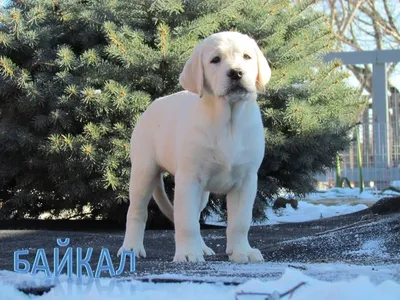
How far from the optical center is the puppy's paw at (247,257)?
3.54 meters

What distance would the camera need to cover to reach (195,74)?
365cm

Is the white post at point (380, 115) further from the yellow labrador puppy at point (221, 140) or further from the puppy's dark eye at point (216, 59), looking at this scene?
the puppy's dark eye at point (216, 59)

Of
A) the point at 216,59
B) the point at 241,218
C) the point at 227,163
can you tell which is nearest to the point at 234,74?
the point at 216,59

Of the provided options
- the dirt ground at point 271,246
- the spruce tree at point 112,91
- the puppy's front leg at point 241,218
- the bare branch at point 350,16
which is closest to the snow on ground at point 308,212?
the spruce tree at point 112,91

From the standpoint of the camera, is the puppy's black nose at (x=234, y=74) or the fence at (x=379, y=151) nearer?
the puppy's black nose at (x=234, y=74)

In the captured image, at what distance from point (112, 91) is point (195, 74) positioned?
2.56 meters

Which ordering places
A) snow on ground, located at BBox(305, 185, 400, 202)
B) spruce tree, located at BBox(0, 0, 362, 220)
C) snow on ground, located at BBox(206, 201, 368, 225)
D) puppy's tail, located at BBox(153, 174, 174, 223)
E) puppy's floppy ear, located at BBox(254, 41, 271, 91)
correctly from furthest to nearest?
1. snow on ground, located at BBox(305, 185, 400, 202)
2. snow on ground, located at BBox(206, 201, 368, 225)
3. spruce tree, located at BBox(0, 0, 362, 220)
4. puppy's tail, located at BBox(153, 174, 174, 223)
5. puppy's floppy ear, located at BBox(254, 41, 271, 91)

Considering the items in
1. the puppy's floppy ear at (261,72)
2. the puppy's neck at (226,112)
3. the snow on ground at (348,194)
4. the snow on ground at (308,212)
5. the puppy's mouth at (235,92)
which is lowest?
the snow on ground at (308,212)

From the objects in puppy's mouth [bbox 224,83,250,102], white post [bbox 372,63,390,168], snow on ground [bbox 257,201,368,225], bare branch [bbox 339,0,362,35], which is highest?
bare branch [bbox 339,0,362,35]

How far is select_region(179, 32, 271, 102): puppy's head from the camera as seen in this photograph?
3486 mm

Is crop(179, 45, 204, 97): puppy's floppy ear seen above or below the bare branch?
below

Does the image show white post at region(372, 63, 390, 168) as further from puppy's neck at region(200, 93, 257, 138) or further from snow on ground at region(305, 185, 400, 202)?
puppy's neck at region(200, 93, 257, 138)

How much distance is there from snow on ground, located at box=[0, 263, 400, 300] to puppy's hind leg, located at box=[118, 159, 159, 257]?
4.63ft

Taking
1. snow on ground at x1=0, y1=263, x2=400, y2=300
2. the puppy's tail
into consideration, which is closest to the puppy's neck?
the puppy's tail
